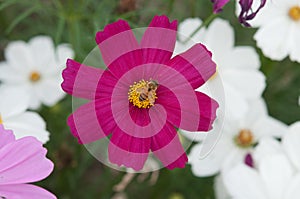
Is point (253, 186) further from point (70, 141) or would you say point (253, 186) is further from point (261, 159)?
point (70, 141)

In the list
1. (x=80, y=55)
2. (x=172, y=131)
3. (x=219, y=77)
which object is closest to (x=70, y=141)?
(x=80, y=55)

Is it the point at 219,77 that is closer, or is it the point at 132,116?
the point at 132,116

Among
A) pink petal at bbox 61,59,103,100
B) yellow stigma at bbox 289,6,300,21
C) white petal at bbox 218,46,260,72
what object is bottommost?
white petal at bbox 218,46,260,72

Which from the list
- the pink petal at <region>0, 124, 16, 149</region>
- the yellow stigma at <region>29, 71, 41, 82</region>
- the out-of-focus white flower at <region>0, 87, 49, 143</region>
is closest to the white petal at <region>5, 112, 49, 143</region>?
the out-of-focus white flower at <region>0, 87, 49, 143</region>

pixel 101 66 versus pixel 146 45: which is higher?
pixel 146 45

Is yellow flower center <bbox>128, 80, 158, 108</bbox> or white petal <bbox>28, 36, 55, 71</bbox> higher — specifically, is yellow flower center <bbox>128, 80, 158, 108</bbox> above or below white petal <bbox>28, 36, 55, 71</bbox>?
above

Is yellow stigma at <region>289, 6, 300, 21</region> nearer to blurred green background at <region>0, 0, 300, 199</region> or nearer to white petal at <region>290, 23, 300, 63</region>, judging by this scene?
white petal at <region>290, 23, 300, 63</region>
